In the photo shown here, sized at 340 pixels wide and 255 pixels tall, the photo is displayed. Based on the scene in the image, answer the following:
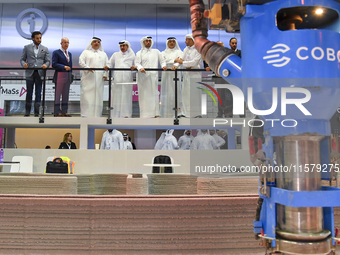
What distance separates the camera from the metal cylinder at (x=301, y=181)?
0.67 m

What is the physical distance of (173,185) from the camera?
1.41 m

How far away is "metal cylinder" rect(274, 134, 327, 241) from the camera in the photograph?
0.67 meters

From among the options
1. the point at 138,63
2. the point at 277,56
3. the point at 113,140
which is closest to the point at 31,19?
the point at 113,140

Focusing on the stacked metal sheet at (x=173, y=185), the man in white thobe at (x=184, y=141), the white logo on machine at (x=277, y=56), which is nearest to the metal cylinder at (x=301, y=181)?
the white logo on machine at (x=277, y=56)

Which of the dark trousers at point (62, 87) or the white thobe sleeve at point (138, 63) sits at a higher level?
the white thobe sleeve at point (138, 63)

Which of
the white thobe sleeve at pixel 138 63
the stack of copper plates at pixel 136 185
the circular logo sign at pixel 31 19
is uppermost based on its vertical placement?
the circular logo sign at pixel 31 19

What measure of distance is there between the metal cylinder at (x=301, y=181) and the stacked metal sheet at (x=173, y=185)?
2.36ft

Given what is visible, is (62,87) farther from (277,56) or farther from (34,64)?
(277,56)

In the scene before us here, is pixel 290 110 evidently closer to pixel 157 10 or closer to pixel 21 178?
pixel 21 178

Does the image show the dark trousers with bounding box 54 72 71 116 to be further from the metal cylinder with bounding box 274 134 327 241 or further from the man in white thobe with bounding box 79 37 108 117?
the metal cylinder with bounding box 274 134 327 241

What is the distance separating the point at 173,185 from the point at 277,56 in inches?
35.0

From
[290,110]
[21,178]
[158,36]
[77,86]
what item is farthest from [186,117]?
[158,36]

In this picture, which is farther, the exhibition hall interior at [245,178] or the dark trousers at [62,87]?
the dark trousers at [62,87]

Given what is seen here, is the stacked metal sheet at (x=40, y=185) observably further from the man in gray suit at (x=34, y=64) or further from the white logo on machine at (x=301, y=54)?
the man in gray suit at (x=34, y=64)
